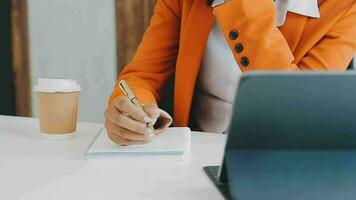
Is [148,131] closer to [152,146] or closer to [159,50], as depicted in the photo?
[152,146]

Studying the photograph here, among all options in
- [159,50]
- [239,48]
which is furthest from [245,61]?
[159,50]

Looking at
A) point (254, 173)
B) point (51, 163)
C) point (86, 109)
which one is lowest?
point (86, 109)

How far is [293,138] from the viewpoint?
0.57m

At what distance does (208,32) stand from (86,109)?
1489 mm

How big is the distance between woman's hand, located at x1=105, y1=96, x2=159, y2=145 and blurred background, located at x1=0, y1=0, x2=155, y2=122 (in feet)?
4.89

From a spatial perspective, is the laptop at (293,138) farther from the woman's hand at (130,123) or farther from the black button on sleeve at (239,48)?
the black button on sleeve at (239,48)

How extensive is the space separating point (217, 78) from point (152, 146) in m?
0.38

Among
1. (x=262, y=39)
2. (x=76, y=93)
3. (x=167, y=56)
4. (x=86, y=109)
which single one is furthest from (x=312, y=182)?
(x=86, y=109)

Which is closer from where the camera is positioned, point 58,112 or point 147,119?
point 147,119

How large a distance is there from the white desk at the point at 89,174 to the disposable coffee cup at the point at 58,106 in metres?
0.03

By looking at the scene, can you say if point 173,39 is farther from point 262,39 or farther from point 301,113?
point 301,113

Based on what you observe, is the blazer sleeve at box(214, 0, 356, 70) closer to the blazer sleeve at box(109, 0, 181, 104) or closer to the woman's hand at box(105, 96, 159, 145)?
the woman's hand at box(105, 96, 159, 145)

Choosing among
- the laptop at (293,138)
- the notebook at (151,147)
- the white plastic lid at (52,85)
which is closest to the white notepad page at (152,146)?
the notebook at (151,147)

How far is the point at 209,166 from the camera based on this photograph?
31.0 inches
